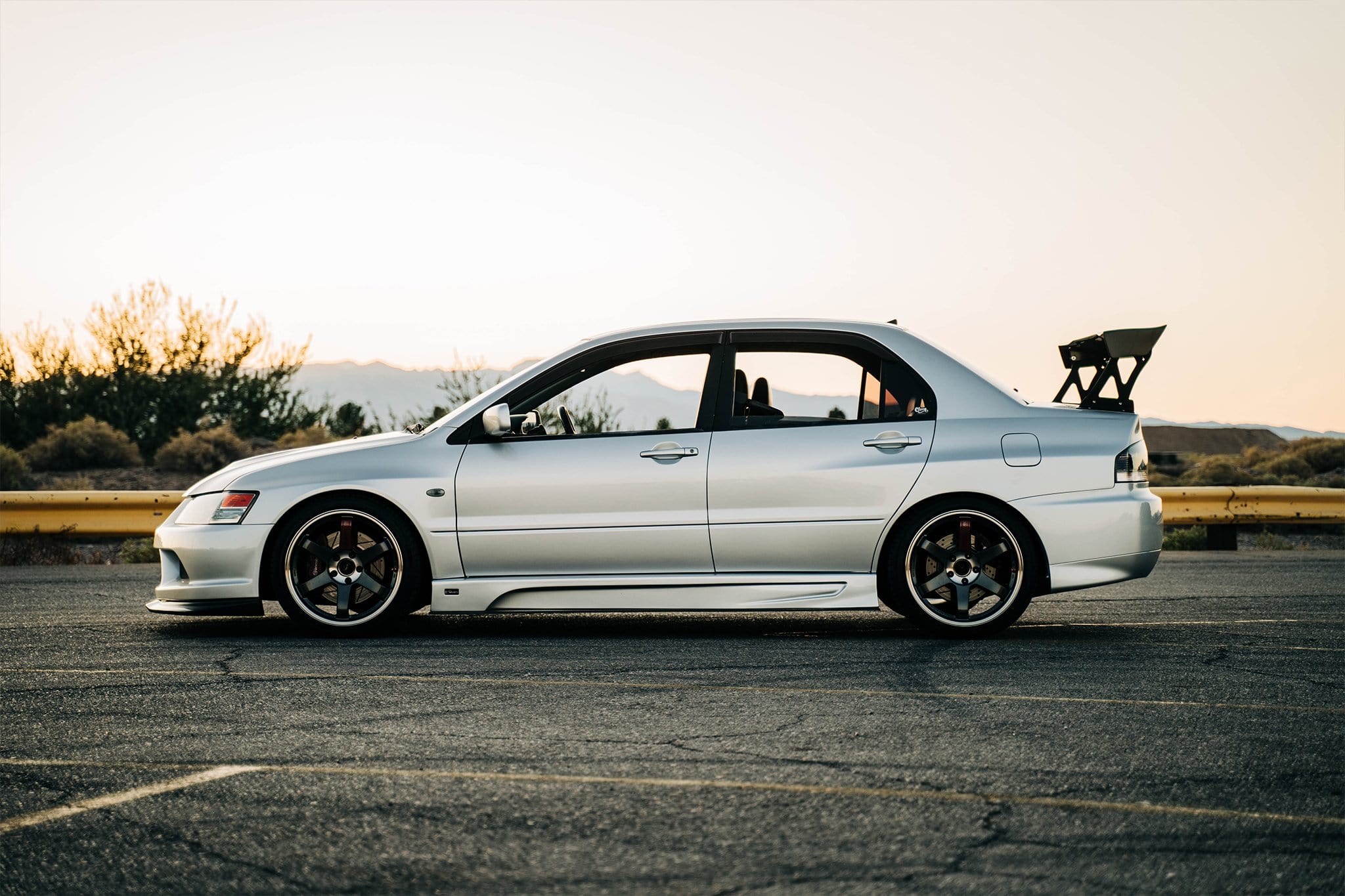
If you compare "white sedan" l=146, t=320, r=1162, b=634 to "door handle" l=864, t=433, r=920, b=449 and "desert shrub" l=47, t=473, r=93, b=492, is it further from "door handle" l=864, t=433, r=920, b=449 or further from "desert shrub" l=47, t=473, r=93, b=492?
"desert shrub" l=47, t=473, r=93, b=492

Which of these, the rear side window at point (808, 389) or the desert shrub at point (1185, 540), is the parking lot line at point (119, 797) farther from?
the desert shrub at point (1185, 540)

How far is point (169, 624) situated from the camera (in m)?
7.63

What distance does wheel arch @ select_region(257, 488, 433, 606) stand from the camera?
7020 millimetres

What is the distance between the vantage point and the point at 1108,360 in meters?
7.35

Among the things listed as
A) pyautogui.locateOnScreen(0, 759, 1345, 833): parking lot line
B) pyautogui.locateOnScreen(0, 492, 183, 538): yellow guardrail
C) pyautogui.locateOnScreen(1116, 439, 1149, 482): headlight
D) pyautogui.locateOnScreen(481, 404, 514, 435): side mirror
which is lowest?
pyautogui.locateOnScreen(0, 759, 1345, 833): parking lot line

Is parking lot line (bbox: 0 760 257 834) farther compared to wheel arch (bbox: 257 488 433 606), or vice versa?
wheel arch (bbox: 257 488 433 606)

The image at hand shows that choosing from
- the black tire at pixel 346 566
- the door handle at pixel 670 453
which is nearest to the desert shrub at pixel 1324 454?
the door handle at pixel 670 453

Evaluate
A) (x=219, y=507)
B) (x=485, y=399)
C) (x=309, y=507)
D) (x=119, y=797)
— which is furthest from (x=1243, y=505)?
(x=119, y=797)

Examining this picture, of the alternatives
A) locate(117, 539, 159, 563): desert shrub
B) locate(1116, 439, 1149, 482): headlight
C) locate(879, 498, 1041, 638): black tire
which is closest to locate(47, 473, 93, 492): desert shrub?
locate(117, 539, 159, 563): desert shrub

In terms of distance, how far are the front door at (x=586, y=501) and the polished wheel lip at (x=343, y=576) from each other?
37cm

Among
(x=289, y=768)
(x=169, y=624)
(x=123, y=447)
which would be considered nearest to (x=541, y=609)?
(x=169, y=624)

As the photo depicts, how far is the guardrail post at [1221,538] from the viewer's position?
13492mm

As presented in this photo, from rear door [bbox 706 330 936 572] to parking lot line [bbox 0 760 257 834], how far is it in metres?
3.29

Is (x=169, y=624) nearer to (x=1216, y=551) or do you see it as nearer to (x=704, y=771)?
(x=704, y=771)
